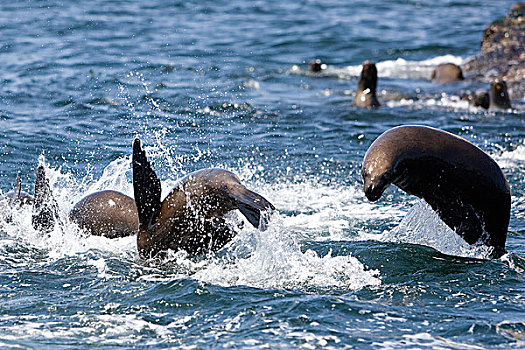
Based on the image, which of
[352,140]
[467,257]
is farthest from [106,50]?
[467,257]

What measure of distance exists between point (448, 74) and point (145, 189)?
Answer: 12617mm

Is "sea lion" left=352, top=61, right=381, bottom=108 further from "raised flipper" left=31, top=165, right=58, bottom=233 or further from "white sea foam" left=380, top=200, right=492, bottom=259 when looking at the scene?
"raised flipper" left=31, top=165, right=58, bottom=233

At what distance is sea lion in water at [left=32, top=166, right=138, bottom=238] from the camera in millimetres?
7137

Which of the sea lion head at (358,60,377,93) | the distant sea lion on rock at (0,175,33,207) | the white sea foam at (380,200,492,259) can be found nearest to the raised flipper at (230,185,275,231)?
the white sea foam at (380,200,492,259)

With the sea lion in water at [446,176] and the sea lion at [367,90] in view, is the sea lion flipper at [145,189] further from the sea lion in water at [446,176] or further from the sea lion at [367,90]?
the sea lion at [367,90]

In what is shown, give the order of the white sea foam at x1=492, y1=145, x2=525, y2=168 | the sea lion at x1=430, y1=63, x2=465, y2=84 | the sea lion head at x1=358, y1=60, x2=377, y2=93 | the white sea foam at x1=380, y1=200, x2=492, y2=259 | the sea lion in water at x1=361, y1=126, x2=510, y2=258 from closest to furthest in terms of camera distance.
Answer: the sea lion in water at x1=361, y1=126, x2=510, y2=258
the white sea foam at x1=380, y1=200, x2=492, y2=259
the white sea foam at x1=492, y1=145, x2=525, y2=168
the sea lion head at x1=358, y1=60, x2=377, y2=93
the sea lion at x1=430, y1=63, x2=465, y2=84

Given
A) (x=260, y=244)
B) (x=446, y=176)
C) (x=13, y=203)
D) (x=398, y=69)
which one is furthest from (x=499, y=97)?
(x=13, y=203)

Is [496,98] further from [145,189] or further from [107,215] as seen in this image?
[145,189]

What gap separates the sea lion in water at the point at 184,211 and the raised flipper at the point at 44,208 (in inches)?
45.5

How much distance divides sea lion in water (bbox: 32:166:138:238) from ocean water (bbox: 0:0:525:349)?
10 centimetres

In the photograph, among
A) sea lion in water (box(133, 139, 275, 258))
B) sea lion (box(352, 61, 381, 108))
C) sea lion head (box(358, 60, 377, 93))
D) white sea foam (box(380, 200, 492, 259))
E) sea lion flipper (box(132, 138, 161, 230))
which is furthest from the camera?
sea lion head (box(358, 60, 377, 93))

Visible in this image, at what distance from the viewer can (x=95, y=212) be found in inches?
286

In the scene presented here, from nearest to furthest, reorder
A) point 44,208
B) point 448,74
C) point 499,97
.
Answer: point 44,208, point 499,97, point 448,74

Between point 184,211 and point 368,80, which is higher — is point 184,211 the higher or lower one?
the lower one
